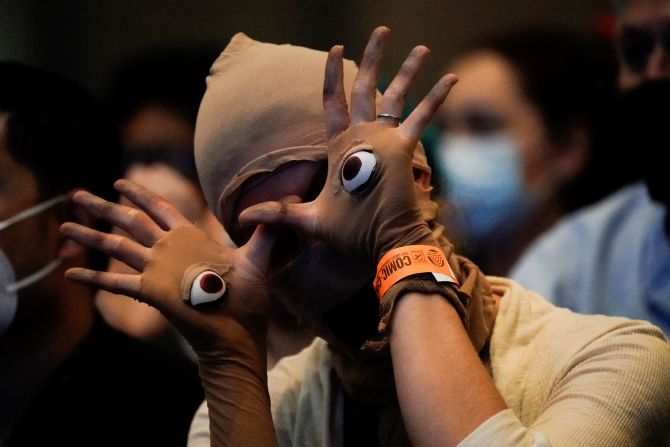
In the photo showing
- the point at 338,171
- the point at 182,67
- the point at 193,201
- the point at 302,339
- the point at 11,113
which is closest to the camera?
the point at 338,171

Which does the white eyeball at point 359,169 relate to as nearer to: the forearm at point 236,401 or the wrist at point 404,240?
the wrist at point 404,240

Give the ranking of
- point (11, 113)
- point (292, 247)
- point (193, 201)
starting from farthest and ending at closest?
point (193, 201)
point (11, 113)
point (292, 247)

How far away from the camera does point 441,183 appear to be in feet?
5.96

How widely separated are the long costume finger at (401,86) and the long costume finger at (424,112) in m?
0.03

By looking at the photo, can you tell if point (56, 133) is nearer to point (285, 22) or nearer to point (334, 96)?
point (334, 96)

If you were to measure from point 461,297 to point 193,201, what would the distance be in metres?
1.46

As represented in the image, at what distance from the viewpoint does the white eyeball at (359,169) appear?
1.45 metres

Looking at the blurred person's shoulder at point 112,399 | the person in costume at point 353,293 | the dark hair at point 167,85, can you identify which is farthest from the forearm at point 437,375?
the dark hair at point 167,85

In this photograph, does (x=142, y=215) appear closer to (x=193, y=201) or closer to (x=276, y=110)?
(x=276, y=110)

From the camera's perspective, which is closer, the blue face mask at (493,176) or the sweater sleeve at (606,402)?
the sweater sleeve at (606,402)

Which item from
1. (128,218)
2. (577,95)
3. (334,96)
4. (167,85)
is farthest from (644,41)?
(128,218)

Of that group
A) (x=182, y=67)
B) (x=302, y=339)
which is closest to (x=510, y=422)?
(x=302, y=339)

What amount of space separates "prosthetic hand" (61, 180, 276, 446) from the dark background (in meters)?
2.05

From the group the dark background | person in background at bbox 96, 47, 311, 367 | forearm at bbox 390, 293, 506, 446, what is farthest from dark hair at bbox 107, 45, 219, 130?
forearm at bbox 390, 293, 506, 446
